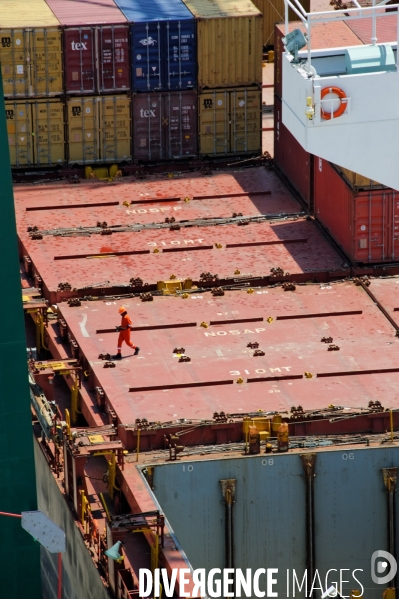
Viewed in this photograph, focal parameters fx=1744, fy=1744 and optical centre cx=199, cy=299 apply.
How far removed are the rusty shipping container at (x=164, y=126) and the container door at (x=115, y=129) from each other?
0.63 feet

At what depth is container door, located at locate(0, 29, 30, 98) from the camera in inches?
1533

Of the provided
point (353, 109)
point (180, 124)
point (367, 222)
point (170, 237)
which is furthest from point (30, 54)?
point (353, 109)

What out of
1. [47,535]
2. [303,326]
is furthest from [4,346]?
[303,326]

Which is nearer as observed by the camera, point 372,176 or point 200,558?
point 372,176

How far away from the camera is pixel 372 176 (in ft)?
66.8

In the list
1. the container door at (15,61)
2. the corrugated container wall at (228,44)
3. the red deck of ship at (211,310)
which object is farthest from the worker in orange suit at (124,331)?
the corrugated container wall at (228,44)

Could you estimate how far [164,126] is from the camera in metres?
40.4

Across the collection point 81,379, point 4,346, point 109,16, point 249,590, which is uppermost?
point 109,16

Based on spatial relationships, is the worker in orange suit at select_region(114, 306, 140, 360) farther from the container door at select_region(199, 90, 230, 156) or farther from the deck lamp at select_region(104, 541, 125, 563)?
the container door at select_region(199, 90, 230, 156)

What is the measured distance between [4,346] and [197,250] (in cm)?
1177

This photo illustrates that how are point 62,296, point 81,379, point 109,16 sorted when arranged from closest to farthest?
point 81,379, point 62,296, point 109,16

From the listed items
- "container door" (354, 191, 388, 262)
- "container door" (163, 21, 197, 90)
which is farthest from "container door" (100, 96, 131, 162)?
"container door" (354, 191, 388, 262)

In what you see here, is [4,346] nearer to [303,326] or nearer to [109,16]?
[303,326]

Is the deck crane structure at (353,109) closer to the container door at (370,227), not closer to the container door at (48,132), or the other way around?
the container door at (370,227)
